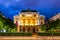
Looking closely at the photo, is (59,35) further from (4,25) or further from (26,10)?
(26,10)

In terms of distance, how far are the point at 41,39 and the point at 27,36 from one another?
2.47 metres

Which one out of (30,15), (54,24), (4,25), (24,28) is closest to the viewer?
(4,25)

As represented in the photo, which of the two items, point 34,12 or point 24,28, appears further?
point 34,12

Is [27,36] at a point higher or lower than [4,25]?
lower

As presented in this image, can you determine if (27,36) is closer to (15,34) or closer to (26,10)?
(15,34)

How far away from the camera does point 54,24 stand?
59750mm

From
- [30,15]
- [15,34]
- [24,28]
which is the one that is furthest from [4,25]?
[30,15]

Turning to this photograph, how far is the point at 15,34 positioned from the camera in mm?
36750

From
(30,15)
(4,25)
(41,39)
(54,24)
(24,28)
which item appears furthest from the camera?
(30,15)

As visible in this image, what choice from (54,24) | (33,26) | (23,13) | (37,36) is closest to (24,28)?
(33,26)

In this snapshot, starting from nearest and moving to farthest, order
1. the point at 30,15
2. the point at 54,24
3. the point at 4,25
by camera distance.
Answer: the point at 4,25, the point at 54,24, the point at 30,15

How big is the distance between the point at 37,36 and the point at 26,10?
77.5 meters

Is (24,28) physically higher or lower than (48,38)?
higher

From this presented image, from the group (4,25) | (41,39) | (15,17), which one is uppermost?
(15,17)
